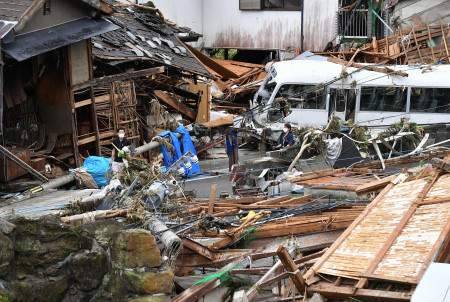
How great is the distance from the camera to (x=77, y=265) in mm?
7098

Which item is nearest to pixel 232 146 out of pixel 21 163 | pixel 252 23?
pixel 21 163

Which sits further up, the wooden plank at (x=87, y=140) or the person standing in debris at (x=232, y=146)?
the wooden plank at (x=87, y=140)

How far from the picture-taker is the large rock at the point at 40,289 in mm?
6930

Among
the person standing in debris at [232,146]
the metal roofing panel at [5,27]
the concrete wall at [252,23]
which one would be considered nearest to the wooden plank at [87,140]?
the metal roofing panel at [5,27]

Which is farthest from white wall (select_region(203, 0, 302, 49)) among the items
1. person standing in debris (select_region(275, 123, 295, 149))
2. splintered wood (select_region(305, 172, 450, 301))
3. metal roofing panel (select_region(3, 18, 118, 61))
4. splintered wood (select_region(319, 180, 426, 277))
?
splintered wood (select_region(305, 172, 450, 301))

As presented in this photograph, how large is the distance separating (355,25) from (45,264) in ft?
88.4

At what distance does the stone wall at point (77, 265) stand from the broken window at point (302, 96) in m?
17.1

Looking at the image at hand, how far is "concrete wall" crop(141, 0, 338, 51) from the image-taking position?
31766 millimetres

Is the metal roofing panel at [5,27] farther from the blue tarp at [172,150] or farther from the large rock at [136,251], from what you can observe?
the blue tarp at [172,150]

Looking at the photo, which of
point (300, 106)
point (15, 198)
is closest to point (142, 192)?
point (15, 198)

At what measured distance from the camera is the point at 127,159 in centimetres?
1301

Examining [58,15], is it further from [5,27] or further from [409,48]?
[409,48]

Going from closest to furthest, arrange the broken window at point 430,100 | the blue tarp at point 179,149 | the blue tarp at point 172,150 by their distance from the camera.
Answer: the blue tarp at point 179,149 < the blue tarp at point 172,150 < the broken window at point 430,100

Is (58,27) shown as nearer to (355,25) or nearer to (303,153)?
(303,153)
